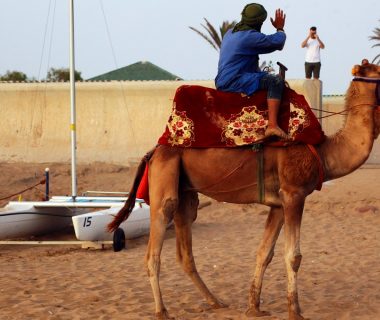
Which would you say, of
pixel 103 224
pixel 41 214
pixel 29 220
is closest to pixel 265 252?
pixel 103 224

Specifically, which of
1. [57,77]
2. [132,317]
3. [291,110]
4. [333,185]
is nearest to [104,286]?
[132,317]

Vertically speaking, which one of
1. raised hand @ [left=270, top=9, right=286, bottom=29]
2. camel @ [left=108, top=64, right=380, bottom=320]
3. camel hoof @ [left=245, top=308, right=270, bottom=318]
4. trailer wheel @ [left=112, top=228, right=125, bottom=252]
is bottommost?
trailer wheel @ [left=112, top=228, right=125, bottom=252]

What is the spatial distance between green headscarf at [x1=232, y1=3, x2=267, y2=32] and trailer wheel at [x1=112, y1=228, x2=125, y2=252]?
5.55 m

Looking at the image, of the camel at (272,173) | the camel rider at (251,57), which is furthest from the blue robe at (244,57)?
the camel at (272,173)

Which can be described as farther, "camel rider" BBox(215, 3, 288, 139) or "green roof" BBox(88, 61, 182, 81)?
"green roof" BBox(88, 61, 182, 81)

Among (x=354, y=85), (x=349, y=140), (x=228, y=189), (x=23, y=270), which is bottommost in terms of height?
(x=23, y=270)

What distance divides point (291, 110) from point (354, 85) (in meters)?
0.68

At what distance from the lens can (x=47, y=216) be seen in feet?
45.8

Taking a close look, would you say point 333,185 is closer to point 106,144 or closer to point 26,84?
point 106,144

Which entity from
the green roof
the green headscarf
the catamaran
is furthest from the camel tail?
the green roof

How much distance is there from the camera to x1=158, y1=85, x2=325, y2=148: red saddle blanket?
7.38 m

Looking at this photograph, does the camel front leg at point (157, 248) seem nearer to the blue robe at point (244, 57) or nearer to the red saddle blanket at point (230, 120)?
the red saddle blanket at point (230, 120)

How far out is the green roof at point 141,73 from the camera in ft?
137

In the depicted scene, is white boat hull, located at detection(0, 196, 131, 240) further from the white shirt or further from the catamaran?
the white shirt
